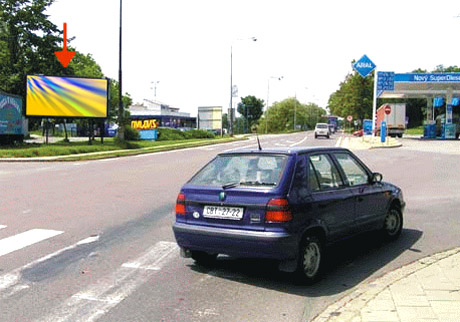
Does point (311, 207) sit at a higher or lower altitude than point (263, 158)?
lower

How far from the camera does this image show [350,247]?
7.55m

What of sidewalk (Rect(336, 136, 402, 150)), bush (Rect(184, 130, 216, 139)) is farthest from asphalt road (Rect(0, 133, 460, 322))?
bush (Rect(184, 130, 216, 139))

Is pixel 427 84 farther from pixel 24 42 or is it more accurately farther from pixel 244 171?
pixel 244 171

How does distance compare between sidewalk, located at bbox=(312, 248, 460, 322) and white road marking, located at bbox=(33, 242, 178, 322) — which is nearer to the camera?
sidewalk, located at bbox=(312, 248, 460, 322)

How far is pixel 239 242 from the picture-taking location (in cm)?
566

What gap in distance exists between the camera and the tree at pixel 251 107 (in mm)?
139875

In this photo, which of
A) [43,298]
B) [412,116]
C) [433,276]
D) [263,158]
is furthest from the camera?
[412,116]

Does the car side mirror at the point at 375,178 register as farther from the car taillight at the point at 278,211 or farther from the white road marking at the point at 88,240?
the white road marking at the point at 88,240

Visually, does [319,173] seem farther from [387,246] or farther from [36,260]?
[36,260]

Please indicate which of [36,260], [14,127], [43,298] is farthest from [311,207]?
[14,127]

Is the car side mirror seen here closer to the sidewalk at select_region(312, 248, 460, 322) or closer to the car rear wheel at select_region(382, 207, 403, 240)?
the car rear wheel at select_region(382, 207, 403, 240)

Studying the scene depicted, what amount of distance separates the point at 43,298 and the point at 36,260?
157cm

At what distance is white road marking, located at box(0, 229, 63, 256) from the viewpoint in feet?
23.9

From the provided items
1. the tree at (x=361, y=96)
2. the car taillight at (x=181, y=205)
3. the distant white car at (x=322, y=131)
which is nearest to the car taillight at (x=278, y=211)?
Answer: the car taillight at (x=181, y=205)
